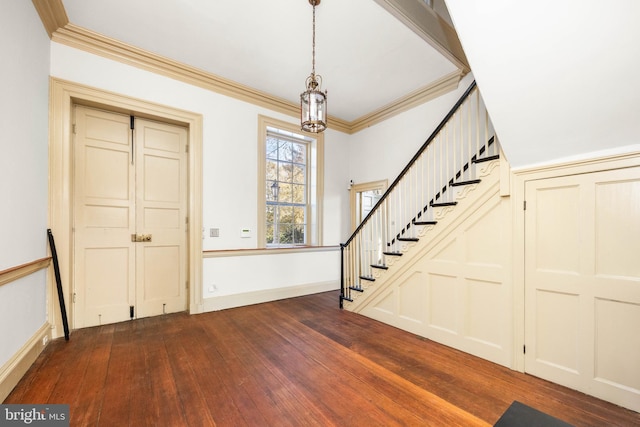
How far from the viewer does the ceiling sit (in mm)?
2695

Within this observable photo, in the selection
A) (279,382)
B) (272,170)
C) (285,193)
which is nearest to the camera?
(279,382)

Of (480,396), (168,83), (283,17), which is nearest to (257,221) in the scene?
(168,83)

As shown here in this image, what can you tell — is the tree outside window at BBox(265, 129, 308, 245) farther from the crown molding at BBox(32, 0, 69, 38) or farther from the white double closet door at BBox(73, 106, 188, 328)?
the crown molding at BBox(32, 0, 69, 38)

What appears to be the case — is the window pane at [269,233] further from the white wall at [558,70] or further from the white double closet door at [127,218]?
the white wall at [558,70]

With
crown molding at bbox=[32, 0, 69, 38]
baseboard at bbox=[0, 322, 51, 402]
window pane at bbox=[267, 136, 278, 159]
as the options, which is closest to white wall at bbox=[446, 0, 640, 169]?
window pane at bbox=[267, 136, 278, 159]

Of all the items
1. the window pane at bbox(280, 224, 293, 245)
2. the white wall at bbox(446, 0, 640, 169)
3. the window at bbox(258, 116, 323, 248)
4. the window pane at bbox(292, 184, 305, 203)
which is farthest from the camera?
the window pane at bbox(292, 184, 305, 203)

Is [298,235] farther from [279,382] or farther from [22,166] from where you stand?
[22,166]

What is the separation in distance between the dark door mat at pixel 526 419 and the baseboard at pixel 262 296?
3.69 meters

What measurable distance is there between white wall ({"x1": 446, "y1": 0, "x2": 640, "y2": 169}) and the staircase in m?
0.83

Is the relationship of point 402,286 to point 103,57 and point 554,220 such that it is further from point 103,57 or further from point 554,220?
point 103,57

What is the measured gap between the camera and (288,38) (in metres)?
3.12

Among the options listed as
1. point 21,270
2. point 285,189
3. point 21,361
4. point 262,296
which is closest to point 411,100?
point 285,189

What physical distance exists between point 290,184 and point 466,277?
11.1 ft

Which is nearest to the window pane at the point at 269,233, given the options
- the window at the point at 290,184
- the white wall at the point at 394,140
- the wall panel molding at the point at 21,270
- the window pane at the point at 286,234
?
the window at the point at 290,184
